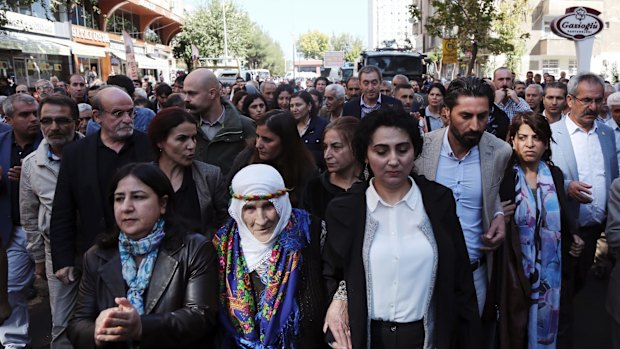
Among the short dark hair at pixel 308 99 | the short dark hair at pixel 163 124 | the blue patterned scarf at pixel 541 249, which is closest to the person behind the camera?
the blue patterned scarf at pixel 541 249

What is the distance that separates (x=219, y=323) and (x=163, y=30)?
50.8 metres

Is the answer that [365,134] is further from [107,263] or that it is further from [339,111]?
[339,111]

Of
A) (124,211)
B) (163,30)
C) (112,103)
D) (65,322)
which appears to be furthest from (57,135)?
(163,30)

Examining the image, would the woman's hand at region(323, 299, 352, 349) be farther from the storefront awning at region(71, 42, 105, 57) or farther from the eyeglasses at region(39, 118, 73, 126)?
the storefront awning at region(71, 42, 105, 57)

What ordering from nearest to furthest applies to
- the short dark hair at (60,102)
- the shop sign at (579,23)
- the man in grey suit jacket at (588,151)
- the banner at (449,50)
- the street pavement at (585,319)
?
1. the short dark hair at (60,102)
2. the man in grey suit jacket at (588,151)
3. the street pavement at (585,319)
4. the shop sign at (579,23)
5. the banner at (449,50)

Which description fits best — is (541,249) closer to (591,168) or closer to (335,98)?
(591,168)

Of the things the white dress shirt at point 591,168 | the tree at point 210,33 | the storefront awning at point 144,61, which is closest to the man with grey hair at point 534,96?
the white dress shirt at point 591,168

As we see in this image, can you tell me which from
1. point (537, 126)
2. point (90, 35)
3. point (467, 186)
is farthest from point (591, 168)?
point (90, 35)

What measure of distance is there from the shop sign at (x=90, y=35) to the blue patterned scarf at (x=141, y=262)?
1190 inches

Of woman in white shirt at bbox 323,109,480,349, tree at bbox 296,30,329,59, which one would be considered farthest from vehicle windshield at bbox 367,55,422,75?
tree at bbox 296,30,329,59

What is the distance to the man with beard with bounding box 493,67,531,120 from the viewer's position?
757 centimetres

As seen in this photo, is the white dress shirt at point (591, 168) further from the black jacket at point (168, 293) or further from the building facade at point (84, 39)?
the building facade at point (84, 39)

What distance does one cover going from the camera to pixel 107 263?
2473mm

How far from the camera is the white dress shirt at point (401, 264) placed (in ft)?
8.13
